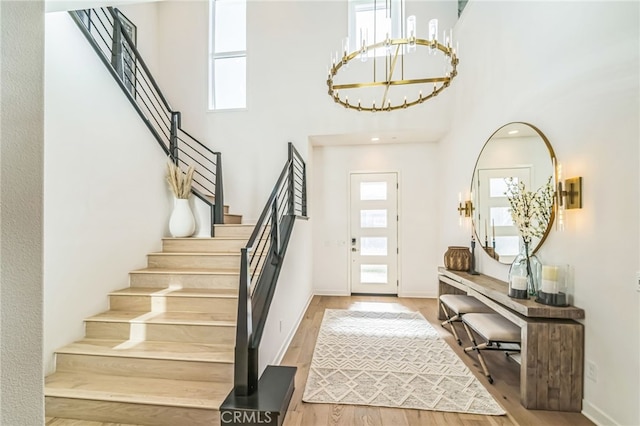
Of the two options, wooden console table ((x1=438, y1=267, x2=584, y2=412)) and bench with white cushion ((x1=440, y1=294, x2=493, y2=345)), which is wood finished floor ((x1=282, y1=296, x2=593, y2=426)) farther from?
bench with white cushion ((x1=440, y1=294, x2=493, y2=345))

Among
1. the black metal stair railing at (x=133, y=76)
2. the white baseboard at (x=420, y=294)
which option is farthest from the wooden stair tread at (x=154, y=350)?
the white baseboard at (x=420, y=294)

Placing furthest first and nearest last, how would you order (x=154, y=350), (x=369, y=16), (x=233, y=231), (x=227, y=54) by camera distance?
(x=227, y=54) < (x=369, y=16) < (x=233, y=231) < (x=154, y=350)

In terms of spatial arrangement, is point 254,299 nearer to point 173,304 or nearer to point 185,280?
point 173,304

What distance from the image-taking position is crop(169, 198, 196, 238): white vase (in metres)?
3.65

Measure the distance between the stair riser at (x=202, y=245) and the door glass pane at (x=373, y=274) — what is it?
8.84 feet

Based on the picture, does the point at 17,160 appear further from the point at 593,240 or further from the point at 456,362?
the point at 456,362

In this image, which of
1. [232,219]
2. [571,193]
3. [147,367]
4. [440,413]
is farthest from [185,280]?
[571,193]

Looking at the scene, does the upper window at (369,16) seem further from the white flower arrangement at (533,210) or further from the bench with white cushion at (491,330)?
the bench with white cushion at (491,330)

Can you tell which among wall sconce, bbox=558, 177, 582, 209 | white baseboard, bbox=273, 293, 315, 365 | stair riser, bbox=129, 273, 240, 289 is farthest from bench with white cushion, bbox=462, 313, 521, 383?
stair riser, bbox=129, 273, 240, 289

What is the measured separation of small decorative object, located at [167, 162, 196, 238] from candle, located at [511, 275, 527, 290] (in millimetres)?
3600

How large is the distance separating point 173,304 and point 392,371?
216 centimetres

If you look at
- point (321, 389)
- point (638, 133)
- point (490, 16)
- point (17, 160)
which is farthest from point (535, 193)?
point (17, 160)

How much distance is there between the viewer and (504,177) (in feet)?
9.96

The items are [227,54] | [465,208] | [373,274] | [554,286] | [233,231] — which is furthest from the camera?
[373,274]
